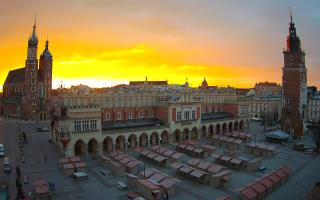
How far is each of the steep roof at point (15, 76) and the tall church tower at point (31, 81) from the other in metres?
4.63

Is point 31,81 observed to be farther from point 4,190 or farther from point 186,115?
point 4,190

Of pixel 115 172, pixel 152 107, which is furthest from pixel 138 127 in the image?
pixel 115 172

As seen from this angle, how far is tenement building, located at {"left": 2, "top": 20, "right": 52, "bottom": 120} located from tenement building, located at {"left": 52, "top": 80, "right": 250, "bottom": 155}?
122ft

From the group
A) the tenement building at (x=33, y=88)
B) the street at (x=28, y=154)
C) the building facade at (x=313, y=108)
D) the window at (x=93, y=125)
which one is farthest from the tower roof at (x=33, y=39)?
the building facade at (x=313, y=108)

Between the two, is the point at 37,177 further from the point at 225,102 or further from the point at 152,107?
the point at 225,102

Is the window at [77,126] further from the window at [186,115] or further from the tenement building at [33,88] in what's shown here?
the tenement building at [33,88]

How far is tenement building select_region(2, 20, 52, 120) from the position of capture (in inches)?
3915

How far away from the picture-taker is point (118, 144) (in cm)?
5881

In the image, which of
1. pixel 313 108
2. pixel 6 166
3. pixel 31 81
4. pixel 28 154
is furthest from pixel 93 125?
pixel 313 108

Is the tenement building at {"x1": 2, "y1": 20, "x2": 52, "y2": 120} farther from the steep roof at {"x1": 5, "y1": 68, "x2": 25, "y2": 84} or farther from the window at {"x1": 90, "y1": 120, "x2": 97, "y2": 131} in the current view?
the window at {"x1": 90, "y1": 120, "x2": 97, "y2": 131}

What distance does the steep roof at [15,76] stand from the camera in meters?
106

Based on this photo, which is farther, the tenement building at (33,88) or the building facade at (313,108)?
the tenement building at (33,88)

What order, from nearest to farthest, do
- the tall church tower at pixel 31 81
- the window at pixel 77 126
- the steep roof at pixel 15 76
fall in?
1. the window at pixel 77 126
2. the tall church tower at pixel 31 81
3. the steep roof at pixel 15 76

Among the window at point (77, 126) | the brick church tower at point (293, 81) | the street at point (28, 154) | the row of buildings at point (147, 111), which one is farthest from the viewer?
the brick church tower at point (293, 81)
